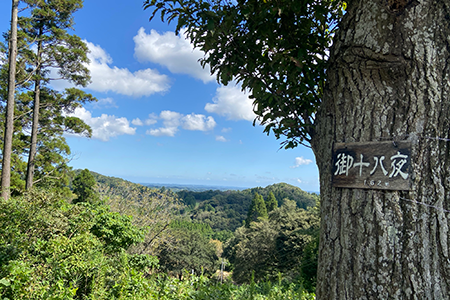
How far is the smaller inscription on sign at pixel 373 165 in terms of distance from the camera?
3.67 ft

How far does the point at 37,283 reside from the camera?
218cm

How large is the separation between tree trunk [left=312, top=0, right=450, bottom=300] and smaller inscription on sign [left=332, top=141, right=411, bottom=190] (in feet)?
0.10

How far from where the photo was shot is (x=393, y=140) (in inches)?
45.3

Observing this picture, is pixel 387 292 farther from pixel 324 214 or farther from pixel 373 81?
pixel 373 81

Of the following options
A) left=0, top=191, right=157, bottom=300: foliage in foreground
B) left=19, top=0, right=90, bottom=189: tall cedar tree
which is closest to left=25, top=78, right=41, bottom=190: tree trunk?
left=19, top=0, right=90, bottom=189: tall cedar tree

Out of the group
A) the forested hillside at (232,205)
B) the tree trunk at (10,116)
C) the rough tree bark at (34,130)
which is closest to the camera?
the tree trunk at (10,116)

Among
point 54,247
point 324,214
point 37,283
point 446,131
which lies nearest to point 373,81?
point 446,131

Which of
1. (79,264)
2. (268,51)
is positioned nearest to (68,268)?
(79,264)

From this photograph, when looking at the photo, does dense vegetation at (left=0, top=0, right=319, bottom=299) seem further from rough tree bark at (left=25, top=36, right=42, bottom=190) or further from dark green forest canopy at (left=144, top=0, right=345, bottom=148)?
dark green forest canopy at (left=144, top=0, right=345, bottom=148)

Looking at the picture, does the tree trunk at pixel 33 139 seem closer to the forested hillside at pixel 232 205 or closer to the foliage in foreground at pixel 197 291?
the foliage in foreground at pixel 197 291

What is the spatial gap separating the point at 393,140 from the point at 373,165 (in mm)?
139

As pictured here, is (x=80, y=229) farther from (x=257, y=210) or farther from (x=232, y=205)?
(x=232, y=205)

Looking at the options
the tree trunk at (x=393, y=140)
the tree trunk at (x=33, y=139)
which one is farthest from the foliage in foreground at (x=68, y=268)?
the tree trunk at (x=33, y=139)

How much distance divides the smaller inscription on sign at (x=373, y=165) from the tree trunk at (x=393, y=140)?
0.03m
